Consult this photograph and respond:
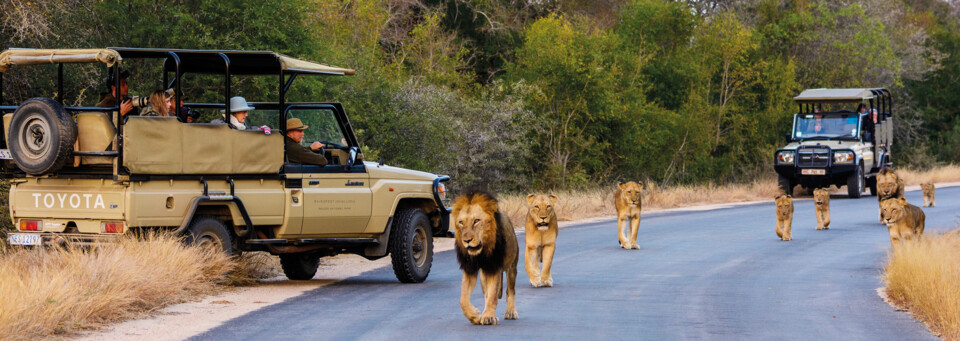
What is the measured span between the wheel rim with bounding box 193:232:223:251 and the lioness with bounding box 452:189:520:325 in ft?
11.3

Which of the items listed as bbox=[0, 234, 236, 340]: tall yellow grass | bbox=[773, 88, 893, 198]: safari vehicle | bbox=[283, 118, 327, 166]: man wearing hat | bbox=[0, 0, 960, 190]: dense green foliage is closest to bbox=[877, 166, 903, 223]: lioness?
bbox=[0, 0, 960, 190]: dense green foliage

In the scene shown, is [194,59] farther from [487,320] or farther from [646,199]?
[646,199]

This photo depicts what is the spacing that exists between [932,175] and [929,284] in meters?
38.6

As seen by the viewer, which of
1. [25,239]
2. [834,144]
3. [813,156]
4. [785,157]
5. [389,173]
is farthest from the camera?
[834,144]

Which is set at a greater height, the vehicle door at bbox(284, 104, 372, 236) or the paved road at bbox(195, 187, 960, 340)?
the vehicle door at bbox(284, 104, 372, 236)

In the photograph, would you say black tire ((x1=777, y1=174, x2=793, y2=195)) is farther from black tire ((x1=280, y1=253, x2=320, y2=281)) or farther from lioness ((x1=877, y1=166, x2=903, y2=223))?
black tire ((x1=280, y1=253, x2=320, y2=281))

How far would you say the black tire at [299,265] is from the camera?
13828 millimetres

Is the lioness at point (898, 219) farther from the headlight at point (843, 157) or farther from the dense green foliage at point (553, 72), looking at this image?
the headlight at point (843, 157)

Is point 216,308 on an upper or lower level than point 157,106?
lower

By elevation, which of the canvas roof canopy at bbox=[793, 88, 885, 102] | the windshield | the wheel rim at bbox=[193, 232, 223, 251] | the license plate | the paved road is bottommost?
the paved road

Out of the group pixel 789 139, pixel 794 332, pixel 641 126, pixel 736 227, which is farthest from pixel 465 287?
pixel 641 126

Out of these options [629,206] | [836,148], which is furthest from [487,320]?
[836,148]

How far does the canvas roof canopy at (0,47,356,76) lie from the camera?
37.5 feet

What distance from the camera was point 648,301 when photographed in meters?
11.8
